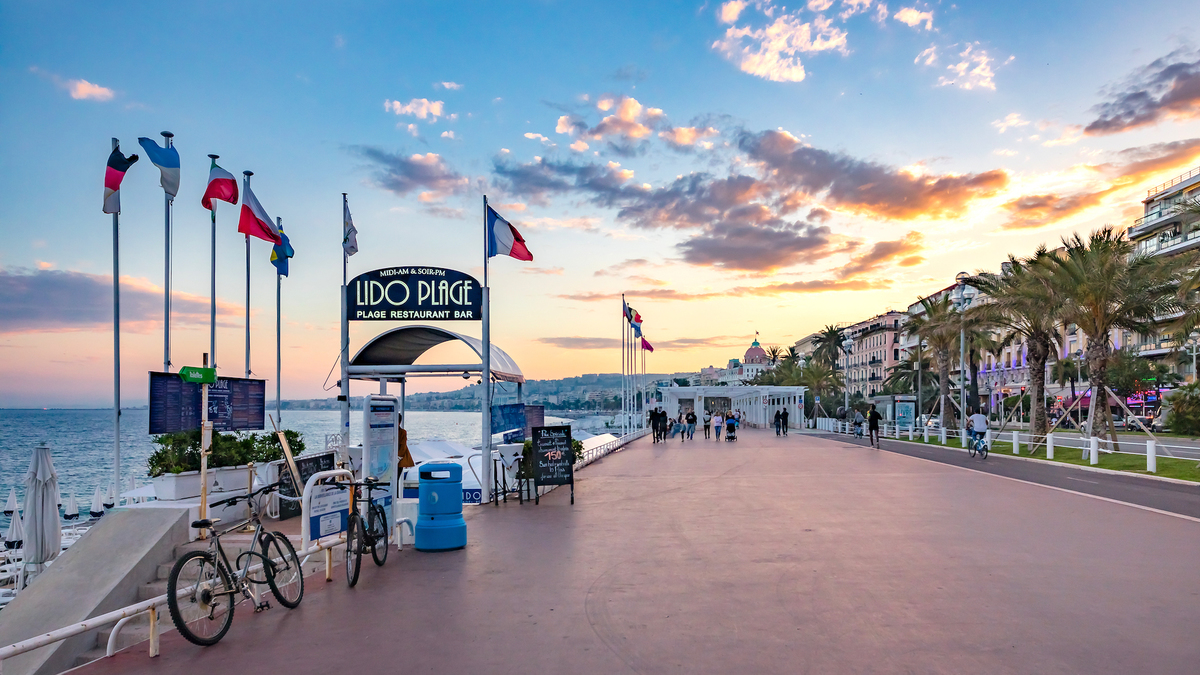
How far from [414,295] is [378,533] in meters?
6.39

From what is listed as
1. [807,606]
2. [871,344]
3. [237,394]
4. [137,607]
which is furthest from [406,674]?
[871,344]

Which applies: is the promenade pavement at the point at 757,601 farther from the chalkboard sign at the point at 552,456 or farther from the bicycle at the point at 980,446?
the bicycle at the point at 980,446

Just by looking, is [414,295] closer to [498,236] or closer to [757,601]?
[498,236]

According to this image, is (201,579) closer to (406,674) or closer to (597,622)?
(406,674)

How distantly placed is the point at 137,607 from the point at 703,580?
478 cm

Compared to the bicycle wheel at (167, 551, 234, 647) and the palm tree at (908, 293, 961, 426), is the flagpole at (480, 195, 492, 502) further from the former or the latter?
the palm tree at (908, 293, 961, 426)

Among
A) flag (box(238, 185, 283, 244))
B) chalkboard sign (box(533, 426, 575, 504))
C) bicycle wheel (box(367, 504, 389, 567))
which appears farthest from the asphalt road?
flag (box(238, 185, 283, 244))

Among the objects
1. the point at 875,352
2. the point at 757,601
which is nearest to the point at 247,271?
the point at 757,601

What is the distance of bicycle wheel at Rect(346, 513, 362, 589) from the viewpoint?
761 centimetres

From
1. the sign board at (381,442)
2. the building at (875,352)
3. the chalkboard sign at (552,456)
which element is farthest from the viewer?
the building at (875,352)

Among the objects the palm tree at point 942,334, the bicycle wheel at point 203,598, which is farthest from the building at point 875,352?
the bicycle wheel at point 203,598

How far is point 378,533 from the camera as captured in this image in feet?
28.1

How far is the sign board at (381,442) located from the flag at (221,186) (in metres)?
6.59

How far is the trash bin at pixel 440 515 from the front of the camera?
9422 millimetres
